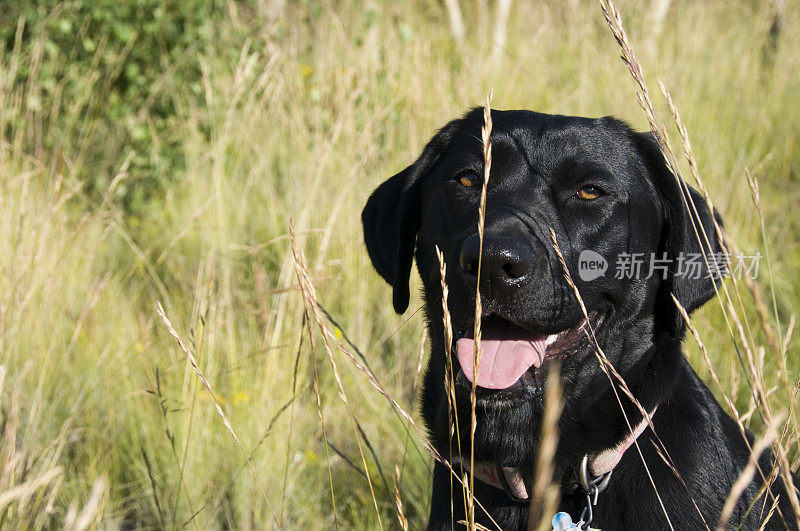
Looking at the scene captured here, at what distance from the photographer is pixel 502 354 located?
2.13 meters

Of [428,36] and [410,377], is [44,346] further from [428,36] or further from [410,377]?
[428,36]

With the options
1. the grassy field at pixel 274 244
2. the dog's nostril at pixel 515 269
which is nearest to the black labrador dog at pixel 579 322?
the dog's nostril at pixel 515 269

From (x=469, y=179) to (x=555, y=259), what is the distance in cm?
47

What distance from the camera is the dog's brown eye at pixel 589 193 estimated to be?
2.32 meters

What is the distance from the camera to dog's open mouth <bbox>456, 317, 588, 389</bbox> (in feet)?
6.77

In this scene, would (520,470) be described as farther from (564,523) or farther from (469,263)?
(469,263)

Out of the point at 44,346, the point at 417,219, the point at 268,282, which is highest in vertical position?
the point at 417,219

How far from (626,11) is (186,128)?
318 centimetres

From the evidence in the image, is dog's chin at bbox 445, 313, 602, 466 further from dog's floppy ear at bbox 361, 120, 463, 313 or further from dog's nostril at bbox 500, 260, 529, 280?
dog's floppy ear at bbox 361, 120, 463, 313

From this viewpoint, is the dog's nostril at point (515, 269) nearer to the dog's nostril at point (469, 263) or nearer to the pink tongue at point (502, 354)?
the dog's nostril at point (469, 263)

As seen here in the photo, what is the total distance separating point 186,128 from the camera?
492 cm

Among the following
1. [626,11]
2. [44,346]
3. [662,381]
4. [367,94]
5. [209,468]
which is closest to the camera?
[662,381]

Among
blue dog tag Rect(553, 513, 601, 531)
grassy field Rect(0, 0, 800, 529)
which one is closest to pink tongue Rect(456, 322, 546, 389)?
grassy field Rect(0, 0, 800, 529)

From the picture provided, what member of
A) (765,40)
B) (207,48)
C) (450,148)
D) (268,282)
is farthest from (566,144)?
(765,40)
